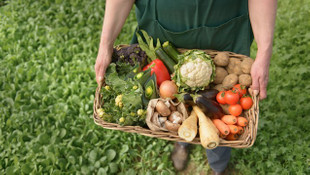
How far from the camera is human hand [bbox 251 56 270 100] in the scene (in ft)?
6.09

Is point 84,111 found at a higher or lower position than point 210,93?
lower

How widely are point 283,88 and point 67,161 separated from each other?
2.69m

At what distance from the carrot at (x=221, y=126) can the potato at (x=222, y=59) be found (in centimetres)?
46

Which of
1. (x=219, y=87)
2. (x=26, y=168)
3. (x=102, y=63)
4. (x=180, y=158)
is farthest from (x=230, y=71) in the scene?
(x=26, y=168)

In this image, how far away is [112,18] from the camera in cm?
208

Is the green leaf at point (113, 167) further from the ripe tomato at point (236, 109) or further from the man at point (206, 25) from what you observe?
the ripe tomato at point (236, 109)

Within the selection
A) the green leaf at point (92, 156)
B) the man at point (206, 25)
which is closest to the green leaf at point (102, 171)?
the green leaf at point (92, 156)

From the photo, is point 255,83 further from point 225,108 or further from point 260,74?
point 225,108

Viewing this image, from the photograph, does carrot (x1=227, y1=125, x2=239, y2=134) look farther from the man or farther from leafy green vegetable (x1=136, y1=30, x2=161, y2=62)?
leafy green vegetable (x1=136, y1=30, x2=161, y2=62)

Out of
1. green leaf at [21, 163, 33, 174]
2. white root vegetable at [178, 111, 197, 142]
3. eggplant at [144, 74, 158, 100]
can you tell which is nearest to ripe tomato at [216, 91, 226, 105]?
white root vegetable at [178, 111, 197, 142]

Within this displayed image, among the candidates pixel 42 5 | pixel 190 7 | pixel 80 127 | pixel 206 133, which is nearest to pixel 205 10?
pixel 190 7

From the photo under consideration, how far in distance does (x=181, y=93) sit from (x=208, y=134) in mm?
409

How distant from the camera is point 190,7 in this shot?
1887mm

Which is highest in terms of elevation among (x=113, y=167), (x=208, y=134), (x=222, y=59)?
(x=222, y=59)
